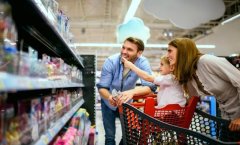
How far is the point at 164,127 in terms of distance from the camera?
147 centimetres

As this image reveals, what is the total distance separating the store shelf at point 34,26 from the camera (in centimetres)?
151

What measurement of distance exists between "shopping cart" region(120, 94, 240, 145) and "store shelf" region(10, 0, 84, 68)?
707 millimetres

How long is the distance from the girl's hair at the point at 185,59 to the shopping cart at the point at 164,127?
0.54 feet

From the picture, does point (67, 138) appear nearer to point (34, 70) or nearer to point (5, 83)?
point (34, 70)

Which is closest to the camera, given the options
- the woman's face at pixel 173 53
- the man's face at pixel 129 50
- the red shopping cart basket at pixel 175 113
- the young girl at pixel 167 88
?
the red shopping cart basket at pixel 175 113

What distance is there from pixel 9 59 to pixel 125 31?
211 inches

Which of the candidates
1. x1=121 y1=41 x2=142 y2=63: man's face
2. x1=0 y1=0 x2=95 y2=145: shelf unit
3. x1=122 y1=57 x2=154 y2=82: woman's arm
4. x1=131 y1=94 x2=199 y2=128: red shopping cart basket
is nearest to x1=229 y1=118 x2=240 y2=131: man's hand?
x1=131 y1=94 x2=199 y2=128: red shopping cart basket

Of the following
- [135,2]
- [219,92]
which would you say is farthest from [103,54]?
[219,92]

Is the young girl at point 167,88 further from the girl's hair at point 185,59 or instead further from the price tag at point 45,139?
the price tag at point 45,139

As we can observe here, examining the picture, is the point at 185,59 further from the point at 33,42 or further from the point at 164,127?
the point at 33,42

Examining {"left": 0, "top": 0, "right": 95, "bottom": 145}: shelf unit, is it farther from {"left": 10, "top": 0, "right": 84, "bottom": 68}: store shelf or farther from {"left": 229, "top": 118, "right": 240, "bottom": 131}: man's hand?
{"left": 229, "top": 118, "right": 240, "bottom": 131}: man's hand

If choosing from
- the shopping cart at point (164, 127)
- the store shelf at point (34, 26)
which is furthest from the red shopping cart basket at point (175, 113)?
the store shelf at point (34, 26)

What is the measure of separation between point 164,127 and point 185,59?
589 mm

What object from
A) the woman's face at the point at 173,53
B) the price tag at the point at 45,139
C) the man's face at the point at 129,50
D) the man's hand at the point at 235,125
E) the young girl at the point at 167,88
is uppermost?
the man's face at the point at 129,50
